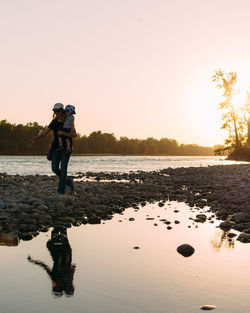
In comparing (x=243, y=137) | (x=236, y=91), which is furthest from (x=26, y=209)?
(x=243, y=137)

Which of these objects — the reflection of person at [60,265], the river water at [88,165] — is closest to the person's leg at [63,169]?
the reflection of person at [60,265]

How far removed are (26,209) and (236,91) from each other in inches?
2228

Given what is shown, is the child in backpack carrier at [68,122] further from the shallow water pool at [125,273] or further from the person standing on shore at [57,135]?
the shallow water pool at [125,273]

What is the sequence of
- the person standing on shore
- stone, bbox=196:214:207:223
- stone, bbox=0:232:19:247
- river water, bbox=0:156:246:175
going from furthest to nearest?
1. river water, bbox=0:156:246:175
2. the person standing on shore
3. stone, bbox=196:214:207:223
4. stone, bbox=0:232:19:247

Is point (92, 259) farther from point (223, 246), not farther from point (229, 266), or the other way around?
point (223, 246)

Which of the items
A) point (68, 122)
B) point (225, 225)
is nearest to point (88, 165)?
point (68, 122)

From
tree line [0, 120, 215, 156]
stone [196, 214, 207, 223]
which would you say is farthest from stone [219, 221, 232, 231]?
tree line [0, 120, 215, 156]

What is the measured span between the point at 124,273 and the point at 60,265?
1018mm

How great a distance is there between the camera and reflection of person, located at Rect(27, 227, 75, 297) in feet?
15.9

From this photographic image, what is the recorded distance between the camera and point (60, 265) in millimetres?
5855

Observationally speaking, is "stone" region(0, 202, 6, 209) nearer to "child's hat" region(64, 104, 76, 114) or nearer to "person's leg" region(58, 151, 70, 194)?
"person's leg" region(58, 151, 70, 194)

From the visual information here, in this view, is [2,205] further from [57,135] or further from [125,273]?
[125,273]

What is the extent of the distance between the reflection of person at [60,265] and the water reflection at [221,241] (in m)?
2.72

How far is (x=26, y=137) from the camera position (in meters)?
138
